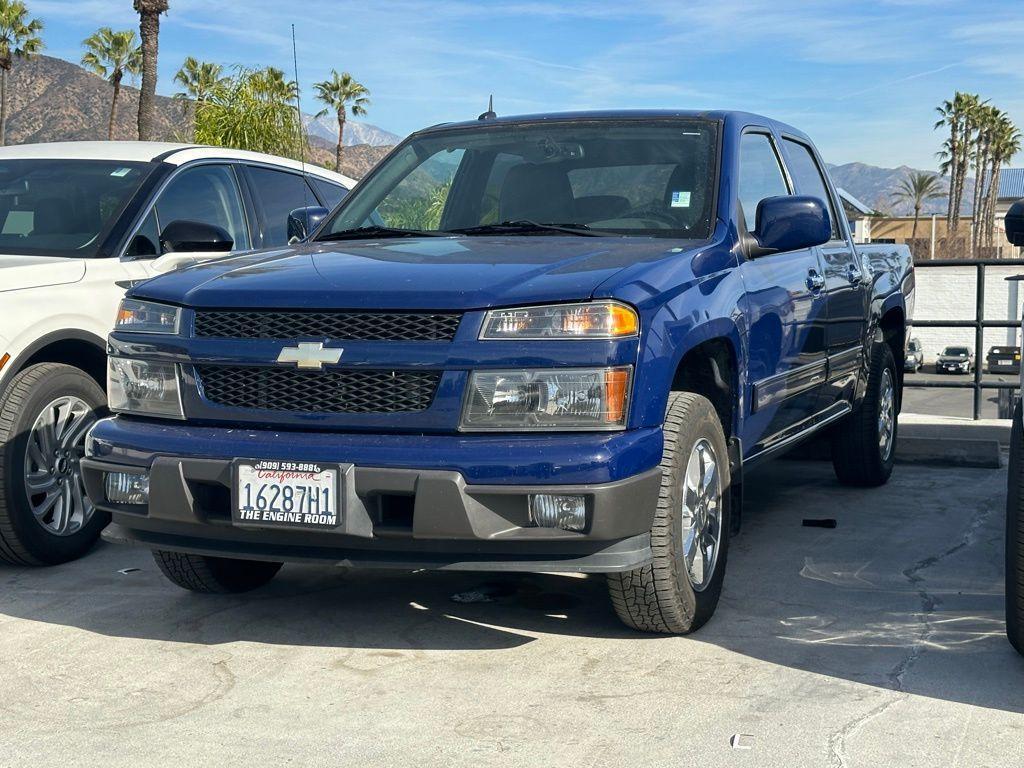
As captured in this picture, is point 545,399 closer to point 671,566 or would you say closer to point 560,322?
point 560,322

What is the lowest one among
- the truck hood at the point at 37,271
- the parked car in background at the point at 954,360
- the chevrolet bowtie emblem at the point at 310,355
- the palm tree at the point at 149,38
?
the parked car in background at the point at 954,360

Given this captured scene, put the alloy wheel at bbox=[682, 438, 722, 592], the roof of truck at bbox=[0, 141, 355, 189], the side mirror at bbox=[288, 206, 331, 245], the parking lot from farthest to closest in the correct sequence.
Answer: the roof of truck at bbox=[0, 141, 355, 189], the side mirror at bbox=[288, 206, 331, 245], the alloy wheel at bbox=[682, 438, 722, 592], the parking lot

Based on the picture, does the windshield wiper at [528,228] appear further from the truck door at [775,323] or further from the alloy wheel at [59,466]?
the alloy wheel at [59,466]

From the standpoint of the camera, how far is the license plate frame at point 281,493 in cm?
384

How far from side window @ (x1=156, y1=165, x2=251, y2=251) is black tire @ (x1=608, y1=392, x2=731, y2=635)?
122 inches

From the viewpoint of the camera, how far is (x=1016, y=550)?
3867mm

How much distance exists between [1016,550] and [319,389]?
6.84ft

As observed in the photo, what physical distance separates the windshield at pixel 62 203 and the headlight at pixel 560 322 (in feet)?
9.04

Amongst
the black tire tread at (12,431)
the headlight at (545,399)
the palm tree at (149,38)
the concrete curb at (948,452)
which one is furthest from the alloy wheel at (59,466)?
the palm tree at (149,38)

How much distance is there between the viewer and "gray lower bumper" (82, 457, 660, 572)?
12.4 feet

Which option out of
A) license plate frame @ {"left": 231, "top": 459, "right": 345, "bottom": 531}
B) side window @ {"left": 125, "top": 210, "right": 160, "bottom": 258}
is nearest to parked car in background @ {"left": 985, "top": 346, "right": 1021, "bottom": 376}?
side window @ {"left": 125, "top": 210, "right": 160, "bottom": 258}

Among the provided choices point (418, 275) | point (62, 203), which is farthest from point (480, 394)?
point (62, 203)

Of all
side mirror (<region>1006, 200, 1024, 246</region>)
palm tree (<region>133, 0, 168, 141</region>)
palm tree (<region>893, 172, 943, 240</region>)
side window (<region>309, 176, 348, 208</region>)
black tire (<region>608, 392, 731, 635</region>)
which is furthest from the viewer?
palm tree (<region>893, 172, 943, 240</region>)

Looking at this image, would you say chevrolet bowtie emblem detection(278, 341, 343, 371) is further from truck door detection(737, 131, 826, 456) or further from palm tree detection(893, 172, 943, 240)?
palm tree detection(893, 172, 943, 240)
